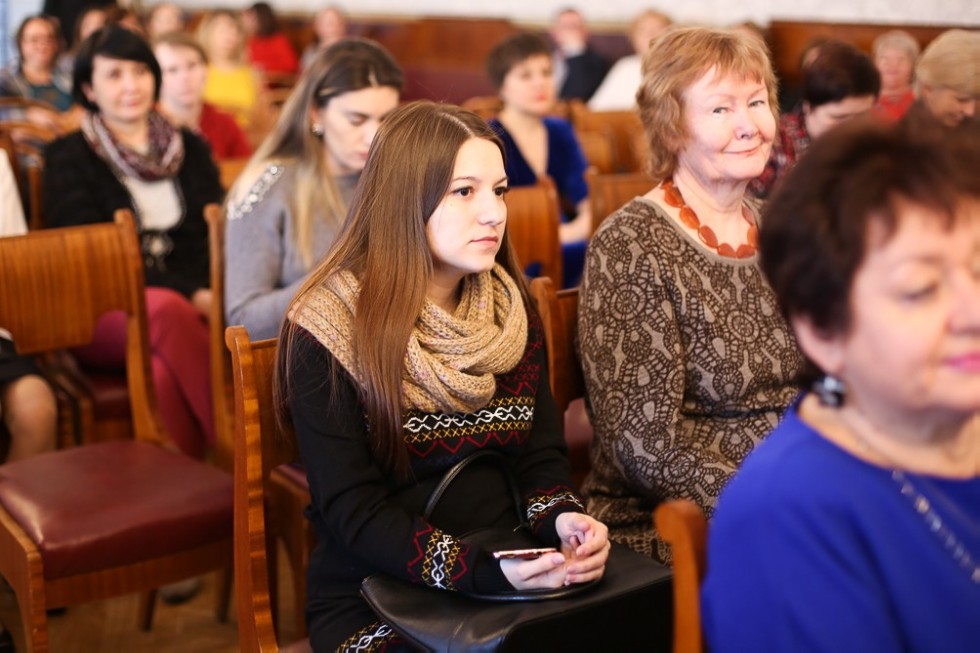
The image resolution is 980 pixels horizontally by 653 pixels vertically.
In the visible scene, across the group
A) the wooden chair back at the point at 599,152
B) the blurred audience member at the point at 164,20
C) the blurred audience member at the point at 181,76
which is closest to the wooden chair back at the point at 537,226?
the wooden chair back at the point at 599,152

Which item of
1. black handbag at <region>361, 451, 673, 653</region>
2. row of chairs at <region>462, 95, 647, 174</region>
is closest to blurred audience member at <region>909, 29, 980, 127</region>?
row of chairs at <region>462, 95, 647, 174</region>

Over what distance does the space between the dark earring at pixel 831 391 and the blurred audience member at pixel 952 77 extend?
2.17m

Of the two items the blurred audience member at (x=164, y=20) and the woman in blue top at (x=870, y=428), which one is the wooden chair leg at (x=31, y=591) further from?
the blurred audience member at (x=164, y=20)

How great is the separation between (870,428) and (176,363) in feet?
7.35

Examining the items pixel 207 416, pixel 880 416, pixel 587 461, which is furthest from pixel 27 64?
pixel 880 416

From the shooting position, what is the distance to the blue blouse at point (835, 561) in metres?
1.07

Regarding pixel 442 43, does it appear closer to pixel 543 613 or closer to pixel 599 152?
pixel 599 152

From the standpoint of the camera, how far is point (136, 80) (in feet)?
11.6

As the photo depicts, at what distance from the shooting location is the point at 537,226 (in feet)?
10.2

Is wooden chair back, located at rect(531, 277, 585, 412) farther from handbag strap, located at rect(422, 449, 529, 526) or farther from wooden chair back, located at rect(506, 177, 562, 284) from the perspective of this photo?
wooden chair back, located at rect(506, 177, 562, 284)

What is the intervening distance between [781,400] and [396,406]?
0.69 m

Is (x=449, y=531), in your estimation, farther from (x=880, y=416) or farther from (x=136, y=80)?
(x=136, y=80)

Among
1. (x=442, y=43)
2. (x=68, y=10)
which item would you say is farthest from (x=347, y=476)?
(x=442, y=43)

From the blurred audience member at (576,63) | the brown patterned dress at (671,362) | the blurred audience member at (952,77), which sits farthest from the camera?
the blurred audience member at (576,63)
